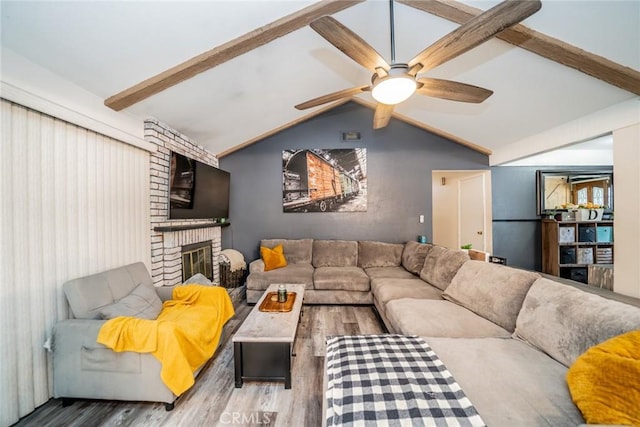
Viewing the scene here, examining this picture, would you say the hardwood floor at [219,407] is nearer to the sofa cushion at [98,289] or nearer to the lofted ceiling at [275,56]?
the sofa cushion at [98,289]

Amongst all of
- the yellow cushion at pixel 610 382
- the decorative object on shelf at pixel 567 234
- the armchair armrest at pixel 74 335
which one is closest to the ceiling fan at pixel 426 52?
the yellow cushion at pixel 610 382

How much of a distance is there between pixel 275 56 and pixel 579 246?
5.19 meters

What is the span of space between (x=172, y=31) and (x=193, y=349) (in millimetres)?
2265

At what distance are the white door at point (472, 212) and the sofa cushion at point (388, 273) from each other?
6.08ft

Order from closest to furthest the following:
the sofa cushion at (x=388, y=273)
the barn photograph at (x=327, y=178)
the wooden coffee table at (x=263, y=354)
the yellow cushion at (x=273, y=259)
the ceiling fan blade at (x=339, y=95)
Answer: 1. the wooden coffee table at (x=263, y=354)
2. the ceiling fan blade at (x=339, y=95)
3. the sofa cushion at (x=388, y=273)
4. the yellow cushion at (x=273, y=259)
5. the barn photograph at (x=327, y=178)

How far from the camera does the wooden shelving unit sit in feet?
12.3

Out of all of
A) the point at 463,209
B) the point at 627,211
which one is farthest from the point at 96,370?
the point at 463,209

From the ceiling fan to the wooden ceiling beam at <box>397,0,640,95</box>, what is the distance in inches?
21.9

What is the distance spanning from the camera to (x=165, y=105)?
96.8 inches

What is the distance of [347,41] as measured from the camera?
1471mm

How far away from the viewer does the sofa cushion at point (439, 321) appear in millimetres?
1740

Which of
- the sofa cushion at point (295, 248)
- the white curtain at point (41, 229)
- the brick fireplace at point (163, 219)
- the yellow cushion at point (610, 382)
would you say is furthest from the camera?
the sofa cushion at point (295, 248)

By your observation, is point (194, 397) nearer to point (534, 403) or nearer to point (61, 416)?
point (61, 416)

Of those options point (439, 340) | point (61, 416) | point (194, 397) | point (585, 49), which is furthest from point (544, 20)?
point (61, 416)
